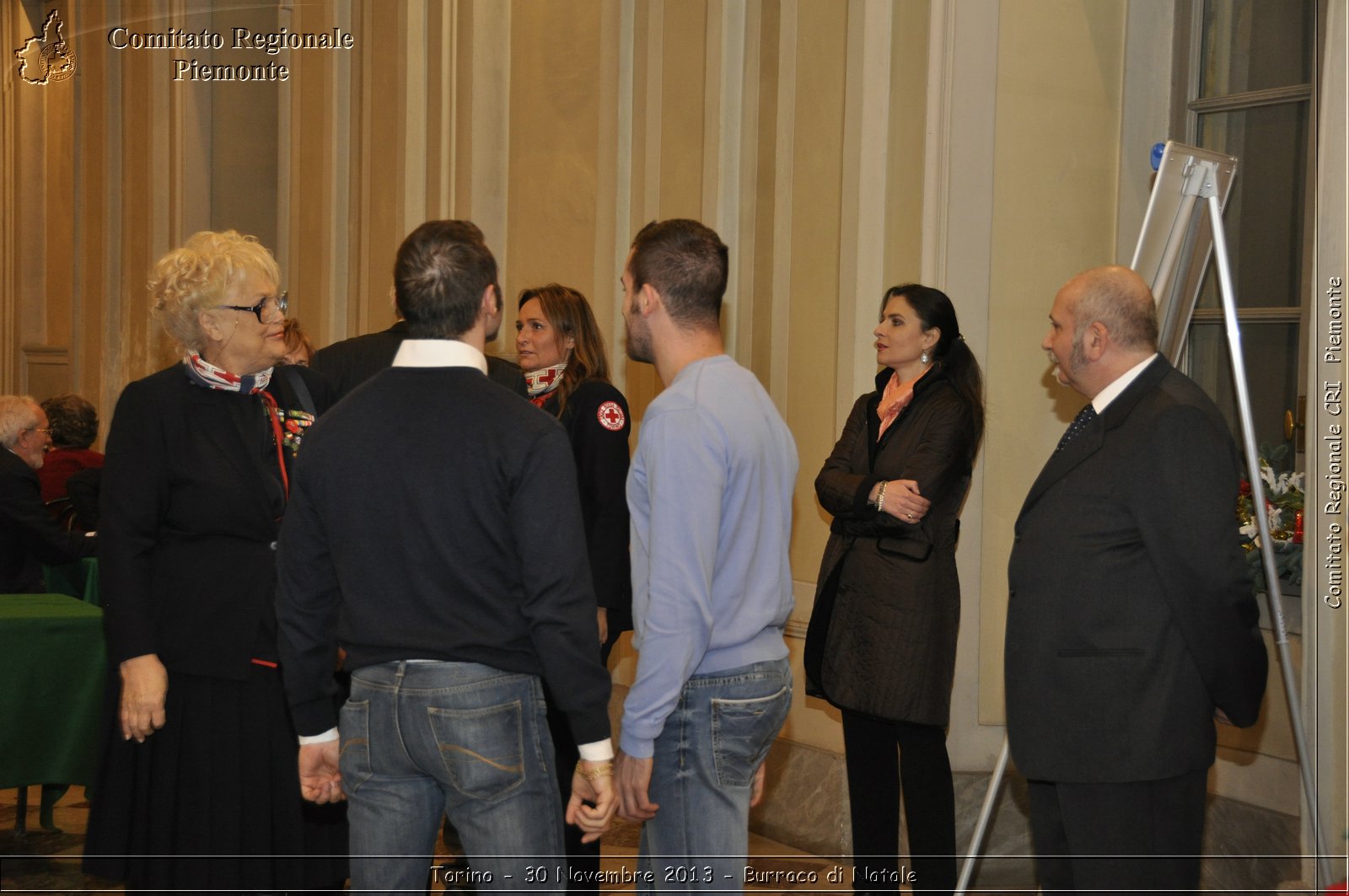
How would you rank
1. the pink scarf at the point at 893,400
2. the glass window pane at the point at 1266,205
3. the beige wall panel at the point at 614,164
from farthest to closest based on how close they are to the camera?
the beige wall panel at the point at 614,164
the glass window pane at the point at 1266,205
the pink scarf at the point at 893,400

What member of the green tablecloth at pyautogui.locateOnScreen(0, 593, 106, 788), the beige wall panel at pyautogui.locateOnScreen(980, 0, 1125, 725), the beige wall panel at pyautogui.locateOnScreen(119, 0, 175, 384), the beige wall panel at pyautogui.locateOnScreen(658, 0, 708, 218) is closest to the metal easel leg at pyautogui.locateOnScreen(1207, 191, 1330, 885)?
the beige wall panel at pyautogui.locateOnScreen(980, 0, 1125, 725)

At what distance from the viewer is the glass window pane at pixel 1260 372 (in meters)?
4.06

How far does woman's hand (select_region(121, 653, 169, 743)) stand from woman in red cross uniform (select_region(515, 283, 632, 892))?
115cm

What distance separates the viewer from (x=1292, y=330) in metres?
4.05

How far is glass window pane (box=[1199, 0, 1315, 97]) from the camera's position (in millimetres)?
4047

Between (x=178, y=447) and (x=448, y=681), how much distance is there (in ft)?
3.52

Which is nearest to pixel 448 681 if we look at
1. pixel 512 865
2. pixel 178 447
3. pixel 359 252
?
pixel 512 865

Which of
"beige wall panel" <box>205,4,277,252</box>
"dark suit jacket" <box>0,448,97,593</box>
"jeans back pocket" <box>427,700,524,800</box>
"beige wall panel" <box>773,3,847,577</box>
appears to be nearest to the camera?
"jeans back pocket" <box>427,700,524,800</box>

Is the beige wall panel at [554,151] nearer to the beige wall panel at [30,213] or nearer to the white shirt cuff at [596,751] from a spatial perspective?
the white shirt cuff at [596,751]

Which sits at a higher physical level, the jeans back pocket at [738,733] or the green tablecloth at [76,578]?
the jeans back pocket at [738,733]

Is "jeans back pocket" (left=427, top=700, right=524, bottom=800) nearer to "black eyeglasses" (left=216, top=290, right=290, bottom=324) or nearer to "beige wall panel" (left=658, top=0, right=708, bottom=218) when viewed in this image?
"black eyeglasses" (left=216, top=290, right=290, bottom=324)

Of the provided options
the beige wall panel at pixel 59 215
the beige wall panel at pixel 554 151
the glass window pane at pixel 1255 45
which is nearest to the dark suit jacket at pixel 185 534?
the beige wall panel at pixel 554 151

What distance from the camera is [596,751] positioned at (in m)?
2.21

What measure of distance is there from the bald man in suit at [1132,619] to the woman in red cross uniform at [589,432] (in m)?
1.32
